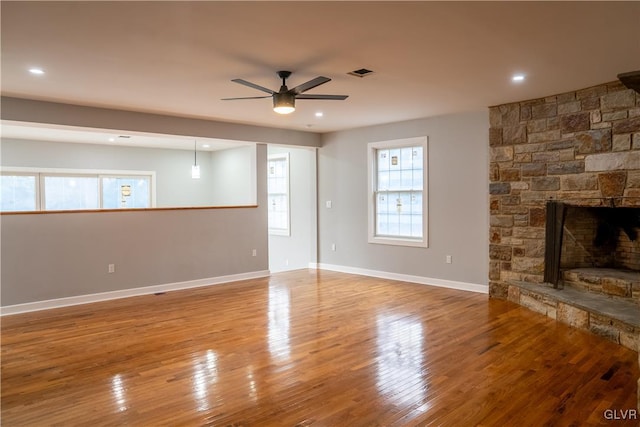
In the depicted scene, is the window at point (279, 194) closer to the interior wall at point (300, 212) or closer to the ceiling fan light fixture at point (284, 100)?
the interior wall at point (300, 212)

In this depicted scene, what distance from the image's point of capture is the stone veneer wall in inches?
172

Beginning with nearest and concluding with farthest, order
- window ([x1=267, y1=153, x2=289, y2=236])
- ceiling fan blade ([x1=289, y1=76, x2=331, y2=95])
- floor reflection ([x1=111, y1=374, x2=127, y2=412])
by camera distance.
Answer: floor reflection ([x1=111, y1=374, x2=127, y2=412]), ceiling fan blade ([x1=289, y1=76, x2=331, y2=95]), window ([x1=267, y1=153, x2=289, y2=236])

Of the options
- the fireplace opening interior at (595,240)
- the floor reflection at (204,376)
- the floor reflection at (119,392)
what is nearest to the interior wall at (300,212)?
the fireplace opening interior at (595,240)

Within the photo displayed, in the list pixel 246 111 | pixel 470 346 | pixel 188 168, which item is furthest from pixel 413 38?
pixel 188 168

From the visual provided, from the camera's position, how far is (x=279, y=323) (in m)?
4.54

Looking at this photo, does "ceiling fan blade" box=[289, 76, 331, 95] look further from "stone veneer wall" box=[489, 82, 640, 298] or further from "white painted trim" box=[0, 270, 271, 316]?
"white painted trim" box=[0, 270, 271, 316]

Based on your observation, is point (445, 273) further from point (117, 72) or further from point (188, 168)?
point (188, 168)

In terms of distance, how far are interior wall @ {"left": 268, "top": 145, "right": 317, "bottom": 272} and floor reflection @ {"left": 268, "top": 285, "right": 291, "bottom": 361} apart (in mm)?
1951

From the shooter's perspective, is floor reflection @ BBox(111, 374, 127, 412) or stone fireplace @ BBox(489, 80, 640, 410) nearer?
floor reflection @ BBox(111, 374, 127, 412)

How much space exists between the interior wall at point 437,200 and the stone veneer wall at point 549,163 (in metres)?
0.29

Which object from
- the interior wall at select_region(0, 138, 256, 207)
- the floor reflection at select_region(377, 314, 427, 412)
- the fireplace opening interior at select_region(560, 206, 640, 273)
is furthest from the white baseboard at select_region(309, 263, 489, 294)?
the interior wall at select_region(0, 138, 256, 207)

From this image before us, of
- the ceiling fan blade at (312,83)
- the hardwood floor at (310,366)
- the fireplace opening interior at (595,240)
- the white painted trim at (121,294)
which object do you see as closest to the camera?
the hardwood floor at (310,366)

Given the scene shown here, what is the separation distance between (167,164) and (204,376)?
23.4ft

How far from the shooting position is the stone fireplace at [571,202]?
432cm
